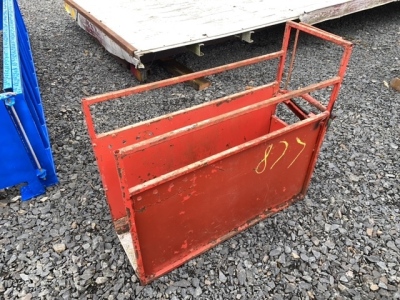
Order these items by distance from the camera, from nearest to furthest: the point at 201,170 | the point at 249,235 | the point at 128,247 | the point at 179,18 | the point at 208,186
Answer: the point at 201,170, the point at 208,186, the point at 128,247, the point at 249,235, the point at 179,18

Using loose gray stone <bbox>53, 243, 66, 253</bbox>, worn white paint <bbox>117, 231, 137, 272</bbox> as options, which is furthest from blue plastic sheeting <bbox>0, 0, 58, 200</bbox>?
worn white paint <bbox>117, 231, 137, 272</bbox>

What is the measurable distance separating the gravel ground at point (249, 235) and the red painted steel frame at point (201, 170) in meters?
0.19

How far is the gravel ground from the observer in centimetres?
240

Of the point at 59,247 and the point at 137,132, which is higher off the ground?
the point at 137,132

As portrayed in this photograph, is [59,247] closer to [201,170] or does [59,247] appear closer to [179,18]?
[201,170]

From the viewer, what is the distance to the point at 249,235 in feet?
9.09

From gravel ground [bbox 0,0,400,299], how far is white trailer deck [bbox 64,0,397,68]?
2.43 feet

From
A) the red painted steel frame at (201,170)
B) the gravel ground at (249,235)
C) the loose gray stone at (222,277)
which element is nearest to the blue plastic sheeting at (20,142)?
the gravel ground at (249,235)

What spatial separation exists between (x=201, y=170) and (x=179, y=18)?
3752 millimetres

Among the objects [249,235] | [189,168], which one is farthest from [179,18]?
[189,168]

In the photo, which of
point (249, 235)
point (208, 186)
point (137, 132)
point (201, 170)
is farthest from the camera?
point (249, 235)

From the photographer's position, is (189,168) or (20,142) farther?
(20,142)

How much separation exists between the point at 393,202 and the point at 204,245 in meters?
1.92

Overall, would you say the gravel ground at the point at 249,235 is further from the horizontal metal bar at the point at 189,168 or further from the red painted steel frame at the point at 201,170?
the horizontal metal bar at the point at 189,168
